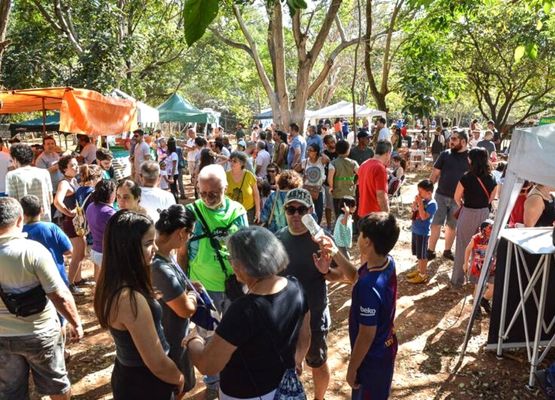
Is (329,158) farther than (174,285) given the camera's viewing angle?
Yes

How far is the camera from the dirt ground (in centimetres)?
387

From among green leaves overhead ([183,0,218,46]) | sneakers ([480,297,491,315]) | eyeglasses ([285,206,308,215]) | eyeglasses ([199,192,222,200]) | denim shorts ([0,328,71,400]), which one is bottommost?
sneakers ([480,297,491,315])

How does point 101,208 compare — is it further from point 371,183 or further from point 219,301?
point 371,183

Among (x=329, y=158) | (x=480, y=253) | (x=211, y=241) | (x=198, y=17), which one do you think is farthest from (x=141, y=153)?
(x=198, y=17)

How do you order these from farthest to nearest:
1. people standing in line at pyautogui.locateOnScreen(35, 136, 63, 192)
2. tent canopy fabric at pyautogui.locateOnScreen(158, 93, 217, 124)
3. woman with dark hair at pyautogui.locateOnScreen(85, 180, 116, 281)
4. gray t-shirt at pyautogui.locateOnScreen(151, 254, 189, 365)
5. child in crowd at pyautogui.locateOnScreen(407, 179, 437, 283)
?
1. tent canopy fabric at pyautogui.locateOnScreen(158, 93, 217, 124)
2. people standing in line at pyautogui.locateOnScreen(35, 136, 63, 192)
3. child in crowd at pyautogui.locateOnScreen(407, 179, 437, 283)
4. woman with dark hair at pyautogui.locateOnScreen(85, 180, 116, 281)
5. gray t-shirt at pyautogui.locateOnScreen(151, 254, 189, 365)

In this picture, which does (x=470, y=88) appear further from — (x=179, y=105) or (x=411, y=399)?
(x=411, y=399)

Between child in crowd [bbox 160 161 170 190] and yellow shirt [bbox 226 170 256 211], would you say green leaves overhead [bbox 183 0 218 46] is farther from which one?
child in crowd [bbox 160 161 170 190]

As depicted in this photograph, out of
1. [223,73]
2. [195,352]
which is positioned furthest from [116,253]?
[223,73]

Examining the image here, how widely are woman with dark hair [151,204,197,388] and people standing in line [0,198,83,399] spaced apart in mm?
677

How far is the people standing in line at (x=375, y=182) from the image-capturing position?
5.75 m

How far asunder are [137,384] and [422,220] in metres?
4.61

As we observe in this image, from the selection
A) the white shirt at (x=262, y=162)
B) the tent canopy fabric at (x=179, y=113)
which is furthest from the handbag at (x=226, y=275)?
the tent canopy fabric at (x=179, y=113)

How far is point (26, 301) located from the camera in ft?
8.80

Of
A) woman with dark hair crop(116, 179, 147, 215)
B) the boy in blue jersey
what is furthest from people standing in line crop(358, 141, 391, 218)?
Answer: the boy in blue jersey
